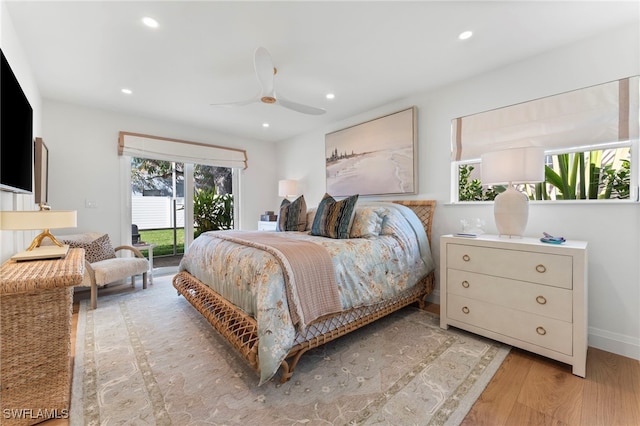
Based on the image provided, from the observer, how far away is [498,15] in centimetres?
186

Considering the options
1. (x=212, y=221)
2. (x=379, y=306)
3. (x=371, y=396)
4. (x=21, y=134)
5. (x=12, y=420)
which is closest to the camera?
(x=12, y=420)

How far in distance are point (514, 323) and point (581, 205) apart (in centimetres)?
111

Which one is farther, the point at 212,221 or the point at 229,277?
the point at 212,221

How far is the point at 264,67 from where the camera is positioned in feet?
6.74

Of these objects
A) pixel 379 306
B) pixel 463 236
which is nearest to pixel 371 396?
pixel 379 306

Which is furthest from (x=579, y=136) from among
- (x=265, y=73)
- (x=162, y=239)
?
(x=162, y=239)

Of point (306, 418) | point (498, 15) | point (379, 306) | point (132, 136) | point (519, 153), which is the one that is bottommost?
point (306, 418)

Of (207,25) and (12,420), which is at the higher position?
(207,25)

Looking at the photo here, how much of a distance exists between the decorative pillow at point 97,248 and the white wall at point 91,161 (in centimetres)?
36

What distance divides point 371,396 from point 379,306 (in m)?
0.83

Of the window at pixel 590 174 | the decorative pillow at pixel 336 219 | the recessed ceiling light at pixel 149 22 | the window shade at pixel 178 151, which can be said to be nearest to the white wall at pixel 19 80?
the recessed ceiling light at pixel 149 22

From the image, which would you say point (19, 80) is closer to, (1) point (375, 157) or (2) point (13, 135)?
(2) point (13, 135)

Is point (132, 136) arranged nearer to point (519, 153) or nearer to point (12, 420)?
point (12, 420)

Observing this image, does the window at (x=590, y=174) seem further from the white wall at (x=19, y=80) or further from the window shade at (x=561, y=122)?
the white wall at (x=19, y=80)
